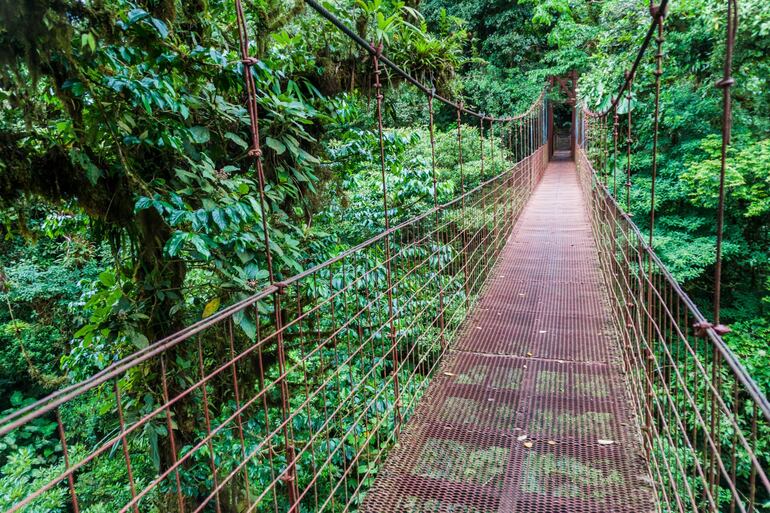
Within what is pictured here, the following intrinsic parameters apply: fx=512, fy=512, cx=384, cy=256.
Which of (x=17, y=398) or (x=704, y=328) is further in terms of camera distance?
(x=17, y=398)

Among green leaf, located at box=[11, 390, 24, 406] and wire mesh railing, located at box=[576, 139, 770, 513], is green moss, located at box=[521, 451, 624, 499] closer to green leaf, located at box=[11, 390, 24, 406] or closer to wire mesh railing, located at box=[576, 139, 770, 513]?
wire mesh railing, located at box=[576, 139, 770, 513]

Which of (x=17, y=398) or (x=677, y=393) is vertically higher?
(x=677, y=393)

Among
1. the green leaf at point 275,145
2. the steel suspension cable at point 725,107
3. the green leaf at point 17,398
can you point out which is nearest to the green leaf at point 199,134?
the green leaf at point 275,145

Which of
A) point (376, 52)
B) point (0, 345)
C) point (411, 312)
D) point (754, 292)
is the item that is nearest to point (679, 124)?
point (754, 292)

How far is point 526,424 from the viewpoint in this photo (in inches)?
77.3

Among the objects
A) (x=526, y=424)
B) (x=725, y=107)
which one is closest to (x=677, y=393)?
(x=526, y=424)

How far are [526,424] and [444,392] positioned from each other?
1.36 feet

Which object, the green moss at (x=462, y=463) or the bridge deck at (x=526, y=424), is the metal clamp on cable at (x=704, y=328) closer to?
the bridge deck at (x=526, y=424)

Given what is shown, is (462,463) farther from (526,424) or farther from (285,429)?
(285,429)

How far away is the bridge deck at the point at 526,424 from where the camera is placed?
1580 mm

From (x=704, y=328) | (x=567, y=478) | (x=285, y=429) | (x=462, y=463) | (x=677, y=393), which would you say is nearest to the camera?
(x=704, y=328)

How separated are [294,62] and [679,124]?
641cm

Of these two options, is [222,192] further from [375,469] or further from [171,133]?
[375,469]

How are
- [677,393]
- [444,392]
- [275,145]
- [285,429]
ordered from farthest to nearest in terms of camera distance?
[444,392] < [275,145] < [677,393] < [285,429]
